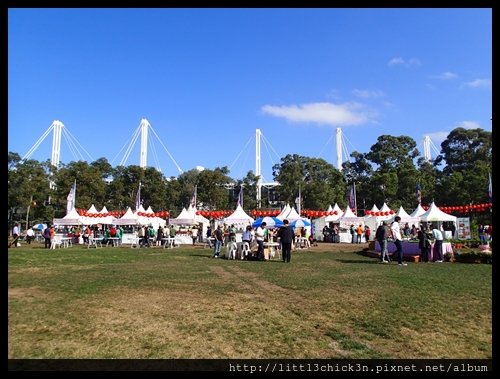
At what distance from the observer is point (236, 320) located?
217 inches

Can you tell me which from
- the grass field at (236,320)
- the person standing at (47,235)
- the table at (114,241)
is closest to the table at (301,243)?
the table at (114,241)

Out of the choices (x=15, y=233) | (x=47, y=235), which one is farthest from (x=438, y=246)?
(x=47, y=235)

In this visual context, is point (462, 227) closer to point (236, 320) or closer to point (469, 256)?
point (469, 256)

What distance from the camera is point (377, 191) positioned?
47469 millimetres

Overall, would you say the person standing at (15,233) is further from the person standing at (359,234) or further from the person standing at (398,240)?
the person standing at (359,234)

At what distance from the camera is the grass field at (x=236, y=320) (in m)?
3.49

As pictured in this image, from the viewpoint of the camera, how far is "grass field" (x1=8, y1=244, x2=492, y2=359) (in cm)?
349

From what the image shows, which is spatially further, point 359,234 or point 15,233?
point 359,234

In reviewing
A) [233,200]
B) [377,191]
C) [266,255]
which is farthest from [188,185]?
[266,255]

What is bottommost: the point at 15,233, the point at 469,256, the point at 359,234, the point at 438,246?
the point at 359,234
